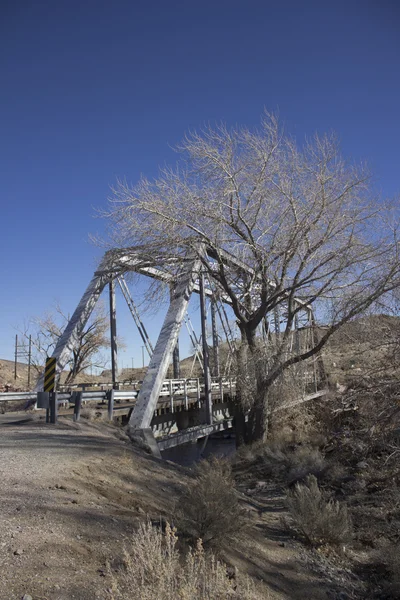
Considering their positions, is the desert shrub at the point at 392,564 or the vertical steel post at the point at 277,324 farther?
the vertical steel post at the point at 277,324

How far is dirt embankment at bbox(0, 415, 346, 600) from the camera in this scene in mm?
4160

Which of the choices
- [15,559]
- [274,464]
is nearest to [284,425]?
[274,464]

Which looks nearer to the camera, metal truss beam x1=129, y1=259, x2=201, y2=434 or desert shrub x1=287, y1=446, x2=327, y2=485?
desert shrub x1=287, y1=446, x2=327, y2=485

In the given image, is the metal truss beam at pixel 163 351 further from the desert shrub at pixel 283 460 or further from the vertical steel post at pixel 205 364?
the desert shrub at pixel 283 460

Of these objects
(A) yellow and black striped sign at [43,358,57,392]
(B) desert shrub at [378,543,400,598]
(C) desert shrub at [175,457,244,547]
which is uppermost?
(A) yellow and black striped sign at [43,358,57,392]

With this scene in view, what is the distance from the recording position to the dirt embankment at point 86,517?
416 centimetres

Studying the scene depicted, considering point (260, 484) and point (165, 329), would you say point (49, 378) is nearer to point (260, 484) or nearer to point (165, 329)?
point (165, 329)

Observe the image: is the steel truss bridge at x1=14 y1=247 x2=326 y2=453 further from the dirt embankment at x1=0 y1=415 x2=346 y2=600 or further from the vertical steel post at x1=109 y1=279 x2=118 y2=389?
the dirt embankment at x1=0 y1=415 x2=346 y2=600

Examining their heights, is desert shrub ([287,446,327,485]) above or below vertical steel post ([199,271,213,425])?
below

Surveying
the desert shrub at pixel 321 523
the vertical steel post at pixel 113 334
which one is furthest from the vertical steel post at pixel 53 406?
the vertical steel post at pixel 113 334

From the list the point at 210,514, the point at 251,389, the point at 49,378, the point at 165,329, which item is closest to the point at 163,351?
the point at 165,329

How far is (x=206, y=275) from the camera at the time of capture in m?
18.0

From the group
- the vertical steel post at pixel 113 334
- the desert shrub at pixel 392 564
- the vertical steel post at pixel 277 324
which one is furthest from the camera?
the vertical steel post at pixel 113 334

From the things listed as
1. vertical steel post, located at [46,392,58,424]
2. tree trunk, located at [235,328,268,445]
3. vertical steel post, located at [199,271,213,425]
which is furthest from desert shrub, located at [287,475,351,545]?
vertical steel post, located at [199,271,213,425]
